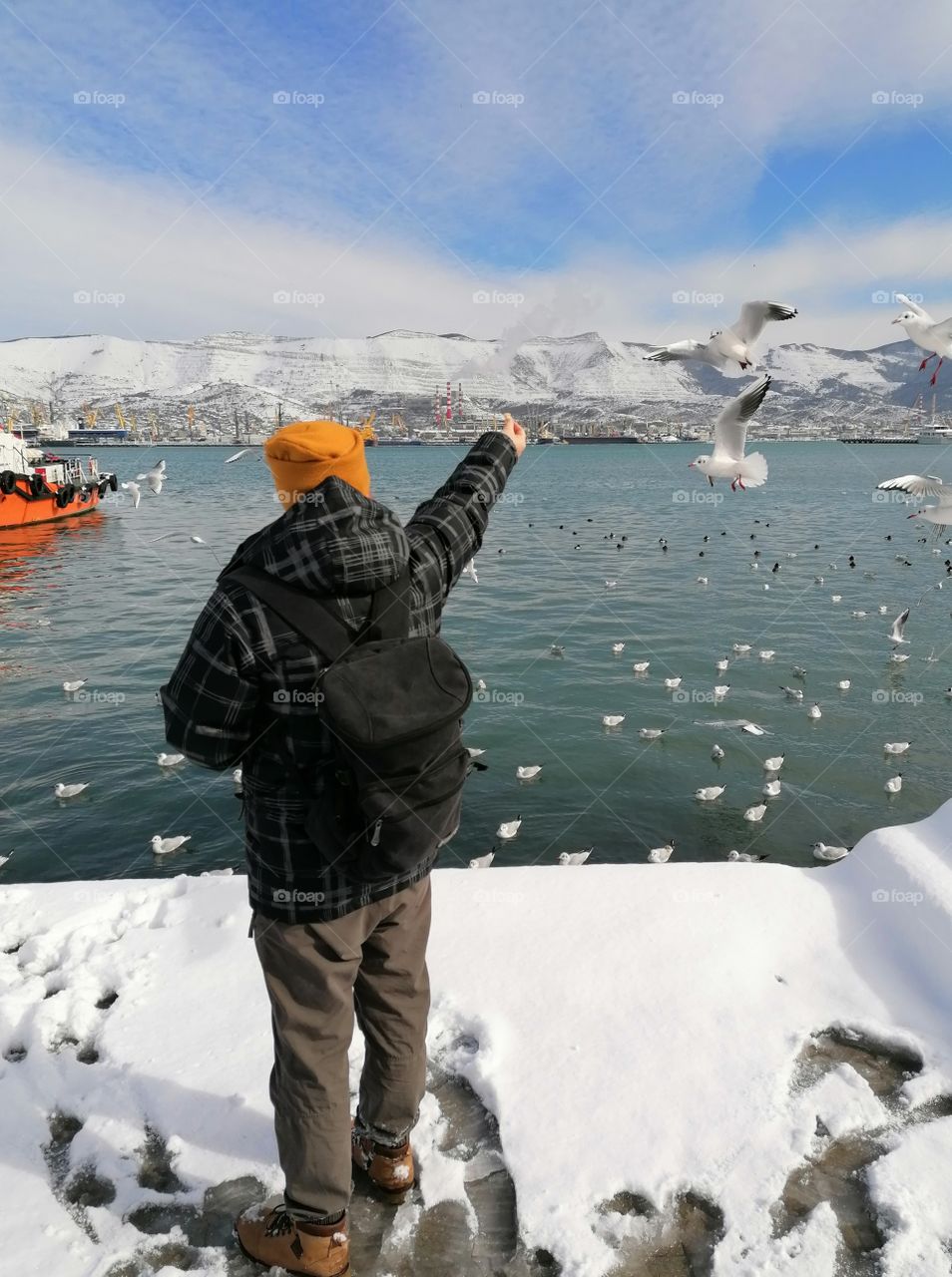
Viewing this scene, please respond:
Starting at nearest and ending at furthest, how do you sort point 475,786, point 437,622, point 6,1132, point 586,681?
point 437,622 < point 6,1132 < point 475,786 < point 586,681

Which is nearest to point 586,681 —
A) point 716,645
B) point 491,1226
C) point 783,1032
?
point 716,645

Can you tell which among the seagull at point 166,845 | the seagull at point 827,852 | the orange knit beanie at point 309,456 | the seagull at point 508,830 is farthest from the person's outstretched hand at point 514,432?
the seagull at point 166,845

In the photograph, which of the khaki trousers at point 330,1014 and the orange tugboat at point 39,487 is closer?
the khaki trousers at point 330,1014

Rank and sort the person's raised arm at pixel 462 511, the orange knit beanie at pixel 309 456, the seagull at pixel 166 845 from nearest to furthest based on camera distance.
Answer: the orange knit beanie at pixel 309 456 → the person's raised arm at pixel 462 511 → the seagull at pixel 166 845

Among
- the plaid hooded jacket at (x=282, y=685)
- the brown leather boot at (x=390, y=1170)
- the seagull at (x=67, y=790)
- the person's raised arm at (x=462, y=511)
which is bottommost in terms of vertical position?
the seagull at (x=67, y=790)

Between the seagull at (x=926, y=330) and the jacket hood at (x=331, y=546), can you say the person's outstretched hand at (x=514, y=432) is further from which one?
the seagull at (x=926, y=330)

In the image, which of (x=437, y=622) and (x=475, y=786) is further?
(x=475, y=786)

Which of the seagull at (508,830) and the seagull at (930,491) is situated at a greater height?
the seagull at (930,491)

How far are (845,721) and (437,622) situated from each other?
41.1 ft

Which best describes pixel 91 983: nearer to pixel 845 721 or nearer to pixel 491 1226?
pixel 491 1226

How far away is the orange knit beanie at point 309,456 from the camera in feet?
8.23

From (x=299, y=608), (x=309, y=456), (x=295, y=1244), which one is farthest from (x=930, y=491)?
(x=295, y=1244)

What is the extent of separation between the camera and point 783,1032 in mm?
3832

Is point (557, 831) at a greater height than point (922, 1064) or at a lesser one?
lesser
